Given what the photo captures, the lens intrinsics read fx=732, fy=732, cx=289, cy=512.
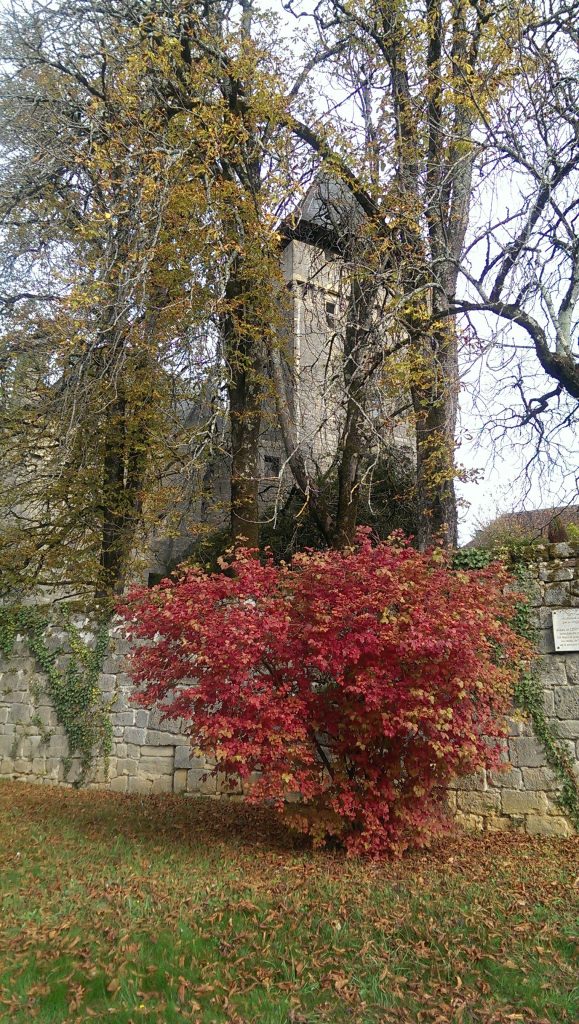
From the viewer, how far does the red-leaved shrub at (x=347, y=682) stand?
529cm

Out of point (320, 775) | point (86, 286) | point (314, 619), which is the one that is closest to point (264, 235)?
point (86, 286)

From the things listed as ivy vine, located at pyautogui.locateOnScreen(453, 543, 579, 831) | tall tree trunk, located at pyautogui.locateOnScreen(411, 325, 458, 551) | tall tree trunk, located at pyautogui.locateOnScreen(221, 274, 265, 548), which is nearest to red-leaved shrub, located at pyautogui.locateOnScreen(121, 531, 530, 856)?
ivy vine, located at pyautogui.locateOnScreen(453, 543, 579, 831)

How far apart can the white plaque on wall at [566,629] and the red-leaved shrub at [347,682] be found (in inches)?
36.0

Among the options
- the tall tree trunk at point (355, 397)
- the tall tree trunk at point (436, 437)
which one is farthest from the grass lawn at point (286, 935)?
the tall tree trunk at point (355, 397)

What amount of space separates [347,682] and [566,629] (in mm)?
2371

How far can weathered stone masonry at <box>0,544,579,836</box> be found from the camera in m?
6.54

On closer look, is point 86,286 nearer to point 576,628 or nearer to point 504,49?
point 504,49

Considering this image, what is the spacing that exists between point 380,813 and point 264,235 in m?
6.66

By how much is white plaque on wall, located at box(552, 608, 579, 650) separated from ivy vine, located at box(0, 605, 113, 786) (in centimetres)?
552

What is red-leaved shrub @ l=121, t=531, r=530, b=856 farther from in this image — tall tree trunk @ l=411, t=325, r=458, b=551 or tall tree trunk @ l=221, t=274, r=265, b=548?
tall tree trunk @ l=221, t=274, r=265, b=548

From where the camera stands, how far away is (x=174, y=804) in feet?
25.8

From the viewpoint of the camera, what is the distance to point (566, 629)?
6.63m

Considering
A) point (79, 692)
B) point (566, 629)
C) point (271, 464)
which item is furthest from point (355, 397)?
point (271, 464)

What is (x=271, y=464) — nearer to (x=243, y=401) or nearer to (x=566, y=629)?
(x=243, y=401)
